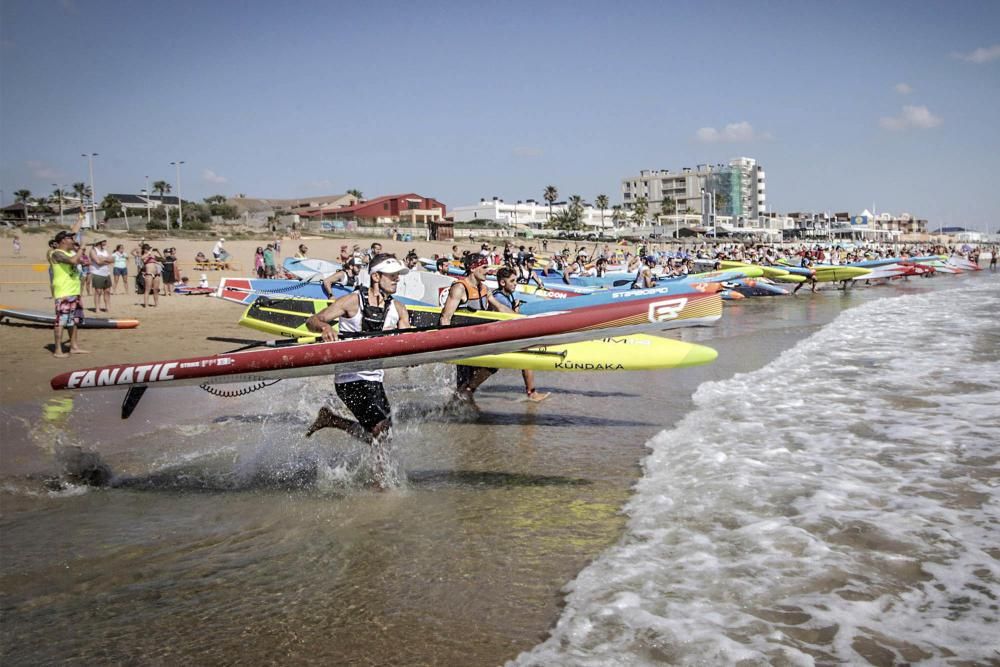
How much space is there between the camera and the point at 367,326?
5.53 meters

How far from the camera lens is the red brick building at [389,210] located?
76000 mm

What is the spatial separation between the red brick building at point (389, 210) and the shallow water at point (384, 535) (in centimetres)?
6964

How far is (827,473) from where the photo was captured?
5.38 m

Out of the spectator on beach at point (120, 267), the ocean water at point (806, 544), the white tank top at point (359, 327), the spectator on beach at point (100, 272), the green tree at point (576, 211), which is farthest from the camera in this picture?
the green tree at point (576, 211)

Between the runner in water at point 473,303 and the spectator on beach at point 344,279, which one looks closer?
the runner in water at point 473,303

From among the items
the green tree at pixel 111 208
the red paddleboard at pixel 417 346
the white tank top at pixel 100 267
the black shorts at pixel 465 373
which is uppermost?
the green tree at pixel 111 208

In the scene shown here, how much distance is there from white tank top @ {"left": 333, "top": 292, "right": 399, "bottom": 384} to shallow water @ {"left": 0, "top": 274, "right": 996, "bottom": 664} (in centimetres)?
78

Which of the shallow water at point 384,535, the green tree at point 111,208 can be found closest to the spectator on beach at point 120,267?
the shallow water at point 384,535

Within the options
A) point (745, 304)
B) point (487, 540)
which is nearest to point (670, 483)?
point (487, 540)

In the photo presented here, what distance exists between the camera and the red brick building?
76.0 meters

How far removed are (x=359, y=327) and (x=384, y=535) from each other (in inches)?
71.0

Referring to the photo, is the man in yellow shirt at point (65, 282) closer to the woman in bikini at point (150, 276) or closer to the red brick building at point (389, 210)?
the woman in bikini at point (150, 276)

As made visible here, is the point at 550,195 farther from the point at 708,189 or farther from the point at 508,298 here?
the point at 508,298

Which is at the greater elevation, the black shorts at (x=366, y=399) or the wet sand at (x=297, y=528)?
the black shorts at (x=366, y=399)
